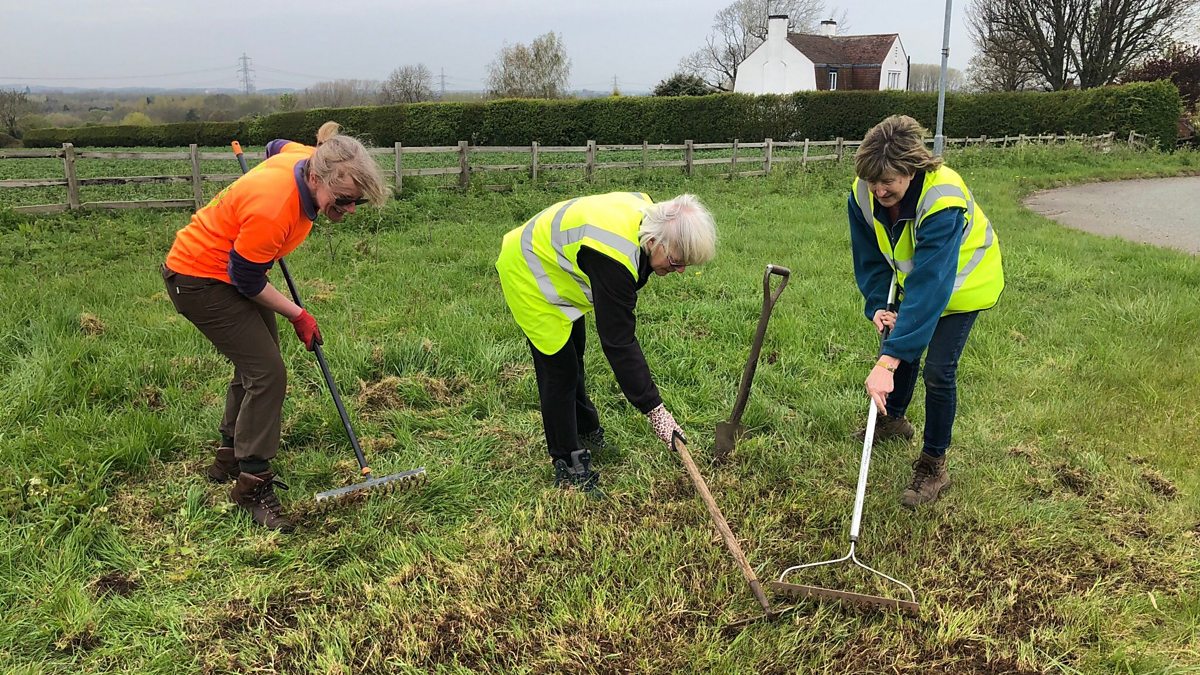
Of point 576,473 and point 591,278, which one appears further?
point 576,473

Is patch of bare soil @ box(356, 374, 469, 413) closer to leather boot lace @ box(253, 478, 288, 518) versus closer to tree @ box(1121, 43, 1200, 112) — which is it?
leather boot lace @ box(253, 478, 288, 518)

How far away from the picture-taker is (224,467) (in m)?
3.54

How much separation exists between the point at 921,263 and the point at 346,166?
7.81 feet

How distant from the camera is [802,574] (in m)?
2.91

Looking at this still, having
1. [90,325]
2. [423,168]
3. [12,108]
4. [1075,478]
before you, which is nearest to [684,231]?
[1075,478]

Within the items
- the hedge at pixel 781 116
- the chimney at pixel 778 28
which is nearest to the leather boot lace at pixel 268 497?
the hedge at pixel 781 116

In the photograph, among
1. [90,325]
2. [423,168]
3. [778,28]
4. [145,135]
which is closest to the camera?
[90,325]

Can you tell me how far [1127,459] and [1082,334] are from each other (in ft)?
6.98

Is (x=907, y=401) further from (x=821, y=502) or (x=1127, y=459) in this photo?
(x=1127, y=459)

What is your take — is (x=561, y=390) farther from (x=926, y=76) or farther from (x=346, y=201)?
(x=926, y=76)

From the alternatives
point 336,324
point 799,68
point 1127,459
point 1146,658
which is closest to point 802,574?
point 1146,658

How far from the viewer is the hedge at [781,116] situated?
953 inches

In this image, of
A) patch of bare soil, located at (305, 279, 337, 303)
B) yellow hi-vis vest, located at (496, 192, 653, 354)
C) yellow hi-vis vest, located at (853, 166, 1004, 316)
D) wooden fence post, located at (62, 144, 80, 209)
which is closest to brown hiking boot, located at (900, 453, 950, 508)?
yellow hi-vis vest, located at (853, 166, 1004, 316)

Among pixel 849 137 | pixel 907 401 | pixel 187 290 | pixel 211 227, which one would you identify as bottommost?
pixel 907 401
